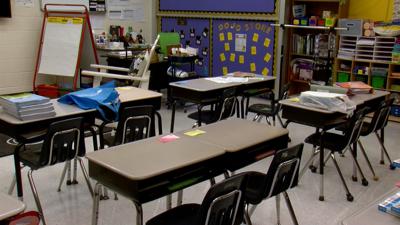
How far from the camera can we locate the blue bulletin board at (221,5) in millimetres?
7227

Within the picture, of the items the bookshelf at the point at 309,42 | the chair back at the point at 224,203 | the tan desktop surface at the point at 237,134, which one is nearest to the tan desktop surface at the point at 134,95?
the tan desktop surface at the point at 237,134

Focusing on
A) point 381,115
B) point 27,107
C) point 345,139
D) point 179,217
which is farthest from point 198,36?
point 179,217

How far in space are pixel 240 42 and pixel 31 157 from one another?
5192 millimetres

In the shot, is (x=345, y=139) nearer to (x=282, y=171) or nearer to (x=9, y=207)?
(x=282, y=171)

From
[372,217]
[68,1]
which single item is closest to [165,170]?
[372,217]

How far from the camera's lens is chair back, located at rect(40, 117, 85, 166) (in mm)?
2877

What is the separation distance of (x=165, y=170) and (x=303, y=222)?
154 centimetres

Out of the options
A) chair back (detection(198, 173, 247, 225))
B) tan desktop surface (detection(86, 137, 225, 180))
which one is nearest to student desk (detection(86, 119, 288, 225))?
tan desktop surface (detection(86, 137, 225, 180))

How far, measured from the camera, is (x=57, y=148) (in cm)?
297

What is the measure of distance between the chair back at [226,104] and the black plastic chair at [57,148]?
5.45 ft

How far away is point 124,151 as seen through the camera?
97.8 inches

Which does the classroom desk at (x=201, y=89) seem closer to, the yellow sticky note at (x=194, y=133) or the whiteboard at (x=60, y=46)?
the yellow sticky note at (x=194, y=133)

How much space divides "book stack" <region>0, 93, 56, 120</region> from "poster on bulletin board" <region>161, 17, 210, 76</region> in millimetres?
5079

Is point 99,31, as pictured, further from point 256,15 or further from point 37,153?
point 37,153
